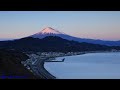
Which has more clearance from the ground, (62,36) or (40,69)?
(62,36)

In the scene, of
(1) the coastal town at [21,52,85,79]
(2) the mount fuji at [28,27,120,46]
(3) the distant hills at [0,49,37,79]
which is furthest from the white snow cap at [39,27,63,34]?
(3) the distant hills at [0,49,37,79]

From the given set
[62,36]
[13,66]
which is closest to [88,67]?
[62,36]

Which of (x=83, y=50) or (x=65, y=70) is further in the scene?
(x=83, y=50)

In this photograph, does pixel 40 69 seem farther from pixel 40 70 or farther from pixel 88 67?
pixel 88 67

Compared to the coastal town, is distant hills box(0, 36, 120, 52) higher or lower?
higher

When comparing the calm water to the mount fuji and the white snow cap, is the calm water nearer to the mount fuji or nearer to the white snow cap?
the mount fuji

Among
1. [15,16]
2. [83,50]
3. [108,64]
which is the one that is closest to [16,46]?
[15,16]
